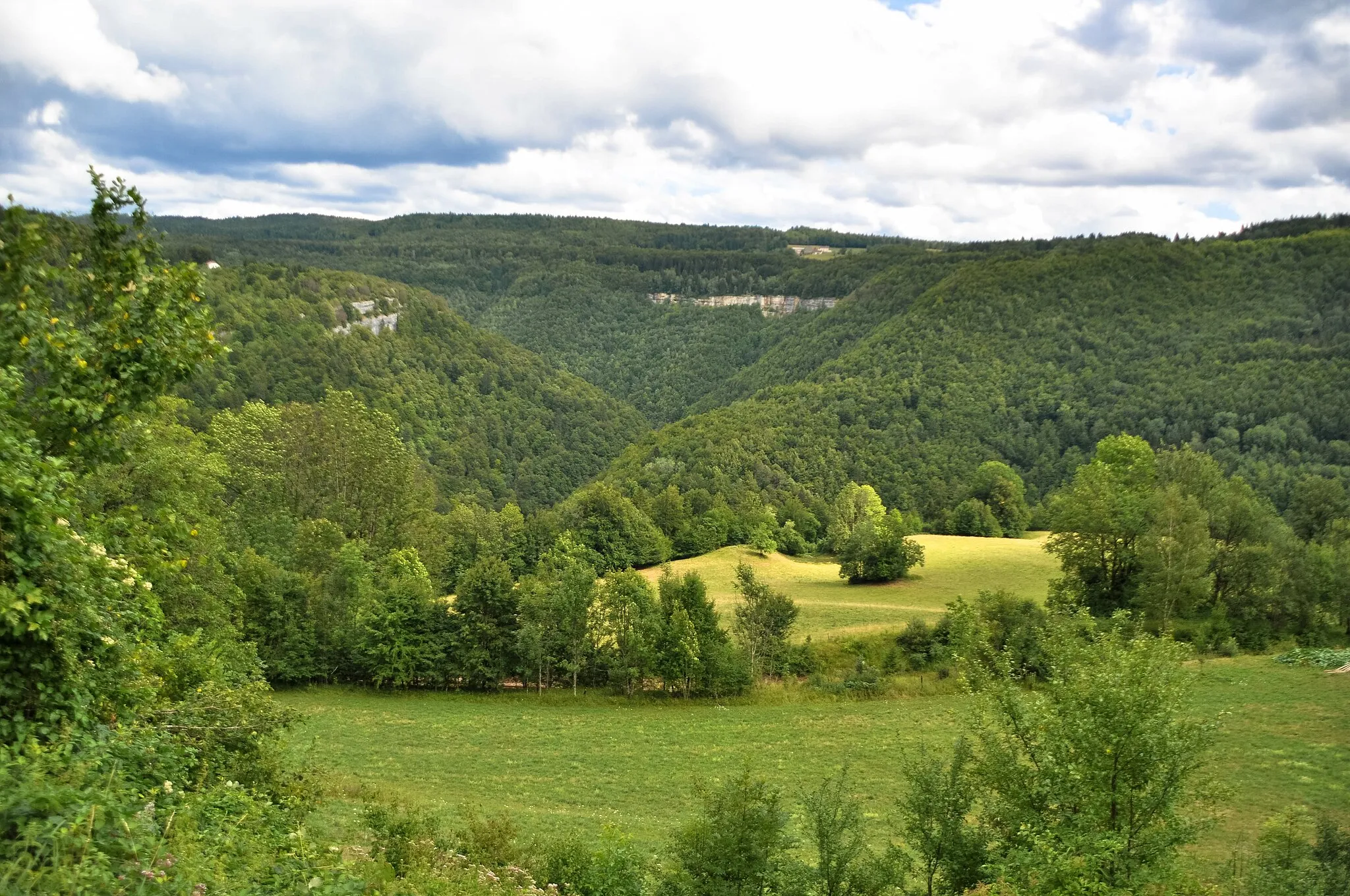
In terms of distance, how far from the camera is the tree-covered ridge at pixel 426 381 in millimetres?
84062

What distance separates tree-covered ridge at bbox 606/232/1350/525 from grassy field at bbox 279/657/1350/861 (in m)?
43.3

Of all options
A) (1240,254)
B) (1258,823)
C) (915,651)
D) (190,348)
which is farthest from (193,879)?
(1240,254)

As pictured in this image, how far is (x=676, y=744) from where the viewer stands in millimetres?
30719

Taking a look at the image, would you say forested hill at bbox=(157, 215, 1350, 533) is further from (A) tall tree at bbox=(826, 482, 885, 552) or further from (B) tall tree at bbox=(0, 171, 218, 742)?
(B) tall tree at bbox=(0, 171, 218, 742)

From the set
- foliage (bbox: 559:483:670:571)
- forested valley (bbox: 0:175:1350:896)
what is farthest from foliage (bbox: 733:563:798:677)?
foliage (bbox: 559:483:670:571)

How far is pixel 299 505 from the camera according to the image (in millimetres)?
50375

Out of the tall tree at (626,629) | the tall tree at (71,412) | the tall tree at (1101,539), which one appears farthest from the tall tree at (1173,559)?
the tall tree at (71,412)

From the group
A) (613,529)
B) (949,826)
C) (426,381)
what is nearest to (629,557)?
(613,529)

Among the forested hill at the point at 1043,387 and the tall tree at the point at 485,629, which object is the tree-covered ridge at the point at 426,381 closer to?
the forested hill at the point at 1043,387

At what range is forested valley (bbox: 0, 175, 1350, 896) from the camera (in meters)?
7.55

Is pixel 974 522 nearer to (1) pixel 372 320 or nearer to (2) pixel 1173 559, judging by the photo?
(2) pixel 1173 559

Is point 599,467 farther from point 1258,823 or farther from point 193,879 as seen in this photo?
point 193,879

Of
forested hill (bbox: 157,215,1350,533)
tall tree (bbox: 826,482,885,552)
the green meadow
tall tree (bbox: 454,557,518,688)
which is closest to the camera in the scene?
the green meadow

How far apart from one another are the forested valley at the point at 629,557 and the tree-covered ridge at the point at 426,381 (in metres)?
0.70
